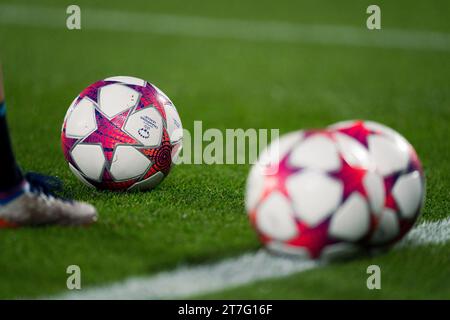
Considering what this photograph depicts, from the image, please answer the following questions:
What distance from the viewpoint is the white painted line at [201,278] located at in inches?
134

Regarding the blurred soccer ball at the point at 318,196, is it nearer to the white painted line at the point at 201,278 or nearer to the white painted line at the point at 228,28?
the white painted line at the point at 201,278

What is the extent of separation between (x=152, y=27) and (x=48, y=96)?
5.45 meters

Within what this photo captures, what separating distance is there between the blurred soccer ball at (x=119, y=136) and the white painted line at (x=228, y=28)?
7.96m

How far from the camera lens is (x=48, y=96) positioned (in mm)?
8273

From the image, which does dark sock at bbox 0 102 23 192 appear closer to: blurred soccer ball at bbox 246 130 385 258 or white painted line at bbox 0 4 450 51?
blurred soccer ball at bbox 246 130 385 258

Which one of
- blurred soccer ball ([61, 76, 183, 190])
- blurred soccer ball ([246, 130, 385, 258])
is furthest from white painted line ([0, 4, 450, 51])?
blurred soccer ball ([246, 130, 385, 258])

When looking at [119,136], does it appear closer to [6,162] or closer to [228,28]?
[6,162]

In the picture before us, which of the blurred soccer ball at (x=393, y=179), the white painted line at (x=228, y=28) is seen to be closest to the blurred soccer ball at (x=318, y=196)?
the blurred soccer ball at (x=393, y=179)

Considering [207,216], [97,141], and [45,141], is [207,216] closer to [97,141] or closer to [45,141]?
[97,141]

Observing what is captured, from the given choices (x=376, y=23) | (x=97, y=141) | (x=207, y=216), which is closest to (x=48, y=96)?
(x=97, y=141)

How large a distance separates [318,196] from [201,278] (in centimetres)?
67

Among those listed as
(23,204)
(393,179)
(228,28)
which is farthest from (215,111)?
(228,28)

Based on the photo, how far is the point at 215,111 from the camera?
7.95 m

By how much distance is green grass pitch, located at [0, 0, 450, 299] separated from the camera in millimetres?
3602
